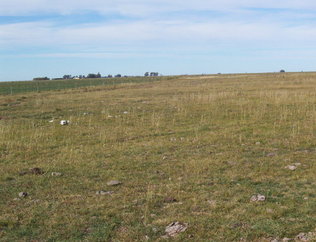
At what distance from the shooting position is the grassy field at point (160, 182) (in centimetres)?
659

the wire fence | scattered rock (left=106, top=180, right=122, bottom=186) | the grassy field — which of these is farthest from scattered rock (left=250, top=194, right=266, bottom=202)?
the wire fence

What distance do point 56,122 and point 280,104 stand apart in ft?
45.3

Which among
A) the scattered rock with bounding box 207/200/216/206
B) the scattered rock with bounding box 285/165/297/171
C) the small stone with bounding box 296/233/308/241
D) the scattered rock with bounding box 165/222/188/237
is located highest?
the scattered rock with bounding box 285/165/297/171

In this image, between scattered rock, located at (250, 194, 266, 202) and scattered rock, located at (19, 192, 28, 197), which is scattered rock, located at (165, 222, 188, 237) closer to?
scattered rock, located at (250, 194, 266, 202)

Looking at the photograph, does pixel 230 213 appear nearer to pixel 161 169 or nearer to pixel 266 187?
pixel 266 187

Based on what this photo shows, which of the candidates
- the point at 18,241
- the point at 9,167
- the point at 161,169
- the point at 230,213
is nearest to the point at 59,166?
the point at 9,167

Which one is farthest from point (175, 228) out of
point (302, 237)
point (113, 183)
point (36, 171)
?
point (36, 171)

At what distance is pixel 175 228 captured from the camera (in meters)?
6.48

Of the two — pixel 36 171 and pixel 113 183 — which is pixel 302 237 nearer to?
pixel 113 183

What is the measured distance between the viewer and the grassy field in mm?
6594

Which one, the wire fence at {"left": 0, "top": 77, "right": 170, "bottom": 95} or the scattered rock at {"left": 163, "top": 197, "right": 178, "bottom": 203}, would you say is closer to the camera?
the scattered rock at {"left": 163, "top": 197, "right": 178, "bottom": 203}

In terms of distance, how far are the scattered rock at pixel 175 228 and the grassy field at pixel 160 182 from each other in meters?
0.09

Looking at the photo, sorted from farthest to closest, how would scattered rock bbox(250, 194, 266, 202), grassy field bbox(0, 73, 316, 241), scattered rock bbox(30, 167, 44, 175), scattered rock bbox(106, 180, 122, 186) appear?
scattered rock bbox(30, 167, 44, 175) → scattered rock bbox(106, 180, 122, 186) → scattered rock bbox(250, 194, 266, 202) → grassy field bbox(0, 73, 316, 241)

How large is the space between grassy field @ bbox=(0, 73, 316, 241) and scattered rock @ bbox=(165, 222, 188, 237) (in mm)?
87
